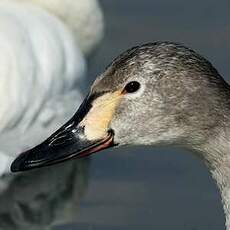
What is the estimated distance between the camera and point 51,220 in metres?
8.81

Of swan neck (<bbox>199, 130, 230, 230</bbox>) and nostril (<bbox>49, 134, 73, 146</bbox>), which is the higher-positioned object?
swan neck (<bbox>199, 130, 230, 230</bbox>)

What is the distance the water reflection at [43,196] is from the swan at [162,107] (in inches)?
116

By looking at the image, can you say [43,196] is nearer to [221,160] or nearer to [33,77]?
[33,77]

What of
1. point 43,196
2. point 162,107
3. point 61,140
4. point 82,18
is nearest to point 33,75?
point 43,196

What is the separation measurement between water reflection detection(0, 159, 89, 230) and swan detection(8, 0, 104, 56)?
51.3 inches

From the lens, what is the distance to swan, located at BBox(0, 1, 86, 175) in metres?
9.48

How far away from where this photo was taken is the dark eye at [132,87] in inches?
224

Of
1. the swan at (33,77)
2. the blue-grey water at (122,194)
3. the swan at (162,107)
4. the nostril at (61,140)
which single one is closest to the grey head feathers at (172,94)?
the swan at (162,107)

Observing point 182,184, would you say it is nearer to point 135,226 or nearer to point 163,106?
point 135,226

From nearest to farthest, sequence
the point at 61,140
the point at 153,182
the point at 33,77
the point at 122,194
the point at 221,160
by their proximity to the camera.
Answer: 1. the point at 221,160
2. the point at 61,140
3. the point at 122,194
4. the point at 153,182
5. the point at 33,77

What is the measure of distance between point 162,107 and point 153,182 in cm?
348

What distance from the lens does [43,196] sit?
9234 mm

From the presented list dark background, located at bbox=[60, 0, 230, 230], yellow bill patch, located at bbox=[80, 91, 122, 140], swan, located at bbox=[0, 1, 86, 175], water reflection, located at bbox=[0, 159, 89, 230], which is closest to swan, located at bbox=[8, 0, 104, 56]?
dark background, located at bbox=[60, 0, 230, 230]

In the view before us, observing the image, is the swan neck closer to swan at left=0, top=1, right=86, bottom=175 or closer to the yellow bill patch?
the yellow bill patch
